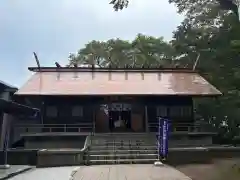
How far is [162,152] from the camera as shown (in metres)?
15.5

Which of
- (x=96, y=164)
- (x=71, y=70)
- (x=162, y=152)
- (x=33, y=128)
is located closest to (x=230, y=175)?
(x=162, y=152)

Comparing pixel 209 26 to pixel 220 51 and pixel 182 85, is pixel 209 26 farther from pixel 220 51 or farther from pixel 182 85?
pixel 182 85

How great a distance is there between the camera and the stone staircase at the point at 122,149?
16.0 meters

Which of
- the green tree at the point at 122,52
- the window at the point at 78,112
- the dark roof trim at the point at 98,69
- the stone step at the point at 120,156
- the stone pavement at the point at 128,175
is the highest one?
the green tree at the point at 122,52

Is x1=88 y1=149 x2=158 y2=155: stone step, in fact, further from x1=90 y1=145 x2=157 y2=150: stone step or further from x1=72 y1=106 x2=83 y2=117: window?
x1=72 y1=106 x2=83 y2=117: window

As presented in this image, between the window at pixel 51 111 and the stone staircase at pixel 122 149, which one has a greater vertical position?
the window at pixel 51 111

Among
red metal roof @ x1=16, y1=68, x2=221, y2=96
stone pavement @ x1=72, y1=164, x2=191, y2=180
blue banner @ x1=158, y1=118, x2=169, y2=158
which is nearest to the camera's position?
stone pavement @ x1=72, y1=164, x2=191, y2=180

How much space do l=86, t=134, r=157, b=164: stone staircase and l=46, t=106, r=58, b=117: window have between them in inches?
178

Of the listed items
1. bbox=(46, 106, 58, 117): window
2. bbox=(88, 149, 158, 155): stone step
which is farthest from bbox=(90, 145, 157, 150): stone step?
bbox=(46, 106, 58, 117): window

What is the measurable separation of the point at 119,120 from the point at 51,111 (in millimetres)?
5214

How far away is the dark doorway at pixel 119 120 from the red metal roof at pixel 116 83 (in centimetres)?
236

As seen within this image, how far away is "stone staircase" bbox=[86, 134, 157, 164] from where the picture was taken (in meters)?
16.0

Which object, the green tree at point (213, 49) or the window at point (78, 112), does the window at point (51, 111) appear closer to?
the window at point (78, 112)

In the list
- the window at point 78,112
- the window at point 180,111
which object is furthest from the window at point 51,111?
the window at point 180,111
